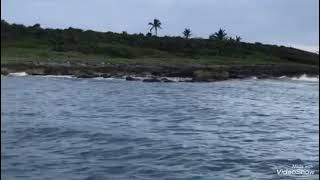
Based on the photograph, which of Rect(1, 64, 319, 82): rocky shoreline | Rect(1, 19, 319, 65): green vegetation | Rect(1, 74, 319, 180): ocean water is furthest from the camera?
Rect(1, 19, 319, 65): green vegetation

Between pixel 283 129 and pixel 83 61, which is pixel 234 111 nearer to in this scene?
pixel 283 129

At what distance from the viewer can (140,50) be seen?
9544 cm

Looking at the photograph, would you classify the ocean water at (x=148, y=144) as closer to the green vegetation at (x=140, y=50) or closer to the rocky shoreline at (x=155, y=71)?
the rocky shoreline at (x=155, y=71)

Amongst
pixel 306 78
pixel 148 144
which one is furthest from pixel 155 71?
pixel 148 144

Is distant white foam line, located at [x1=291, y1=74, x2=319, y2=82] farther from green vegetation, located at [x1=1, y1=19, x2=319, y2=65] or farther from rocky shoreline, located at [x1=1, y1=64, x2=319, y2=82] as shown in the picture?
green vegetation, located at [x1=1, y1=19, x2=319, y2=65]

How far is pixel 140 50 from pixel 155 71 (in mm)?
26881

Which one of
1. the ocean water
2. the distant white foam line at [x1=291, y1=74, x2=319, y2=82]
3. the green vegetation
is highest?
the green vegetation

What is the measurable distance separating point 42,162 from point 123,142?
480cm

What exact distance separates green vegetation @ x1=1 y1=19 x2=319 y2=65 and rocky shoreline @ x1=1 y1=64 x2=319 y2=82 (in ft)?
11.7

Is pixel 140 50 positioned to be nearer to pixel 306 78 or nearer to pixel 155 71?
pixel 155 71

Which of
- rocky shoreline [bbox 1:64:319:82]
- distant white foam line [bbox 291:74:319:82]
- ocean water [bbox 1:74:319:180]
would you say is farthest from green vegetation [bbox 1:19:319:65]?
ocean water [bbox 1:74:319:180]

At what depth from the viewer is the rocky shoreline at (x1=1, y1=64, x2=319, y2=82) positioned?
201ft

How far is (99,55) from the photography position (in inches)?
3388

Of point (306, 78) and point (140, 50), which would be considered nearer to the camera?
point (306, 78)
